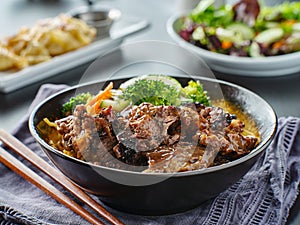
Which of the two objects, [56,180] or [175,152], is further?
[56,180]

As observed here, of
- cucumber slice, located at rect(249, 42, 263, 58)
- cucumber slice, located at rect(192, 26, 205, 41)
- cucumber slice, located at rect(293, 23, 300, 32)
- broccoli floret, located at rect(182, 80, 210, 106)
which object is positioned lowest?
cucumber slice, located at rect(293, 23, 300, 32)

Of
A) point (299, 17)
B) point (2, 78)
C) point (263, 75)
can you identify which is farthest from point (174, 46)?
point (2, 78)

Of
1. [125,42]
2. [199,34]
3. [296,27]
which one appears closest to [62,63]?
[125,42]

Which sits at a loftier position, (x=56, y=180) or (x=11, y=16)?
(x=56, y=180)

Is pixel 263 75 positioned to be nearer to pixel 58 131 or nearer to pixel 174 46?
pixel 174 46

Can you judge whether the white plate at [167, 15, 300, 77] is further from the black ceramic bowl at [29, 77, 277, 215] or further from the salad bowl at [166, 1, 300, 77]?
the black ceramic bowl at [29, 77, 277, 215]

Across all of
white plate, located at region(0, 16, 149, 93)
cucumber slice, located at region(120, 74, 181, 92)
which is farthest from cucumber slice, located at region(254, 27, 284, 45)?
cucumber slice, located at region(120, 74, 181, 92)

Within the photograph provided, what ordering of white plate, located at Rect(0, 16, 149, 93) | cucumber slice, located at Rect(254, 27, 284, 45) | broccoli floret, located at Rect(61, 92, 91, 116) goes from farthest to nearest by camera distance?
cucumber slice, located at Rect(254, 27, 284, 45), white plate, located at Rect(0, 16, 149, 93), broccoli floret, located at Rect(61, 92, 91, 116)
